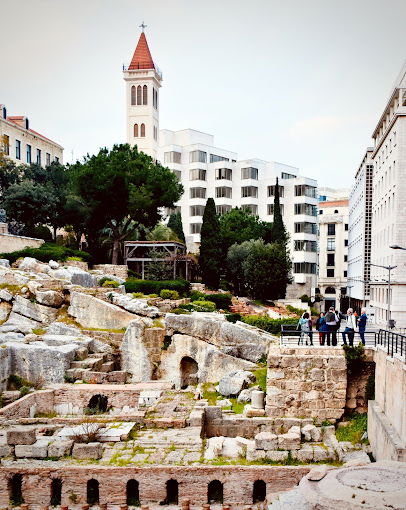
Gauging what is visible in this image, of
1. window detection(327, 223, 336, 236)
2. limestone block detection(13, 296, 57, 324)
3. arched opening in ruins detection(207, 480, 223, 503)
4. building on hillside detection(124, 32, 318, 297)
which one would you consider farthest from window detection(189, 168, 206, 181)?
arched opening in ruins detection(207, 480, 223, 503)

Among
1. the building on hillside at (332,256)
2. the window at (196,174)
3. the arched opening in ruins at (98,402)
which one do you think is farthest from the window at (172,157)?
the arched opening in ruins at (98,402)

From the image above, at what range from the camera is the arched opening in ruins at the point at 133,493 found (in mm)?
13766

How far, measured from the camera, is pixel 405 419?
40.5 feet

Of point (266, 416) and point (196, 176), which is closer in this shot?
point (266, 416)

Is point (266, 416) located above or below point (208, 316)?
below

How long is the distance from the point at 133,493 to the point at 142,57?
6338cm

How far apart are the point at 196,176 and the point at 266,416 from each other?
161ft

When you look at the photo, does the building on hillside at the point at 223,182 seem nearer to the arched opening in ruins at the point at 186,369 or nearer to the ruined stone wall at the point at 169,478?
the arched opening in ruins at the point at 186,369

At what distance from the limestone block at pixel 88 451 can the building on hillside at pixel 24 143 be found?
4205cm

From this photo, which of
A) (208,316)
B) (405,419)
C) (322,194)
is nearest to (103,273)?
(208,316)

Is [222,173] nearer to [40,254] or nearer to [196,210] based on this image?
[196,210]

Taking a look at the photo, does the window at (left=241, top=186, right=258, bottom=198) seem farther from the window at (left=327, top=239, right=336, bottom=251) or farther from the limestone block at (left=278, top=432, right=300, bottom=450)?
the limestone block at (left=278, top=432, right=300, bottom=450)

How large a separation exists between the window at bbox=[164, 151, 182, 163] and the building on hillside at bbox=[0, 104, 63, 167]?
12502 millimetres

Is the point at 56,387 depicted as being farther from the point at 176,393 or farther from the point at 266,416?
the point at 266,416
